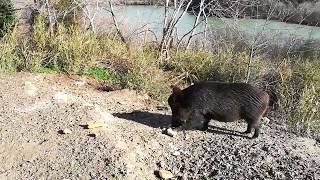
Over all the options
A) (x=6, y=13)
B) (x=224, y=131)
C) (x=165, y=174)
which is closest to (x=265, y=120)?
(x=224, y=131)

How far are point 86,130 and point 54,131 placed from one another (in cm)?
38

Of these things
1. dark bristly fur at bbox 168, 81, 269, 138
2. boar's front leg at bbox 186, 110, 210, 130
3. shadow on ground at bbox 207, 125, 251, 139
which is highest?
dark bristly fur at bbox 168, 81, 269, 138

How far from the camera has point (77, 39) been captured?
937cm

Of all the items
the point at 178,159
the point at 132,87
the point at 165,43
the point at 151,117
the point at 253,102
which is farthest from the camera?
the point at 165,43

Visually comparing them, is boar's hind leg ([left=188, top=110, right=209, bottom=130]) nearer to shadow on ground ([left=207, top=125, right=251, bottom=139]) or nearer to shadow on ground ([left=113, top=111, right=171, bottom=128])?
shadow on ground ([left=207, top=125, right=251, bottom=139])

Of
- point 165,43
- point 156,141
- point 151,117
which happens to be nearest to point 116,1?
point 165,43

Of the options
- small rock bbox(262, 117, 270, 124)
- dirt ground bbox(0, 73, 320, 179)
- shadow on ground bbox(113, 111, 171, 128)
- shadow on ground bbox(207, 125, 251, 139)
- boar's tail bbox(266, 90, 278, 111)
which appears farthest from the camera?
boar's tail bbox(266, 90, 278, 111)

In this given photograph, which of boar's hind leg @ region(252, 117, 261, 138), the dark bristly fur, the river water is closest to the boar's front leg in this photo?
the dark bristly fur

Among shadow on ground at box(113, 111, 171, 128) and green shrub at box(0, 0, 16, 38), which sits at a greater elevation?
green shrub at box(0, 0, 16, 38)

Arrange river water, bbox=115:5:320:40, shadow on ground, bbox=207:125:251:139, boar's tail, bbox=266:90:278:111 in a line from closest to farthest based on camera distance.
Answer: shadow on ground, bbox=207:125:251:139 < boar's tail, bbox=266:90:278:111 < river water, bbox=115:5:320:40

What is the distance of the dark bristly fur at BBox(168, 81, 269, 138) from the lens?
6523mm

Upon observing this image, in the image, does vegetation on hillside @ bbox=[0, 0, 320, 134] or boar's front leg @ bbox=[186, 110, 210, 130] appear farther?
vegetation on hillside @ bbox=[0, 0, 320, 134]

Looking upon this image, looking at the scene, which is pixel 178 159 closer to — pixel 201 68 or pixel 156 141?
pixel 156 141

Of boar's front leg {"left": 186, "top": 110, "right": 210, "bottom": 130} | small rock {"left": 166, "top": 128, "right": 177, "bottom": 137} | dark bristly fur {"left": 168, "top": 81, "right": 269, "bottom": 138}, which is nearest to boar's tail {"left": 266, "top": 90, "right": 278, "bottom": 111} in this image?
dark bristly fur {"left": 168, "top": 81, "right": 269, "bottom": 138}
